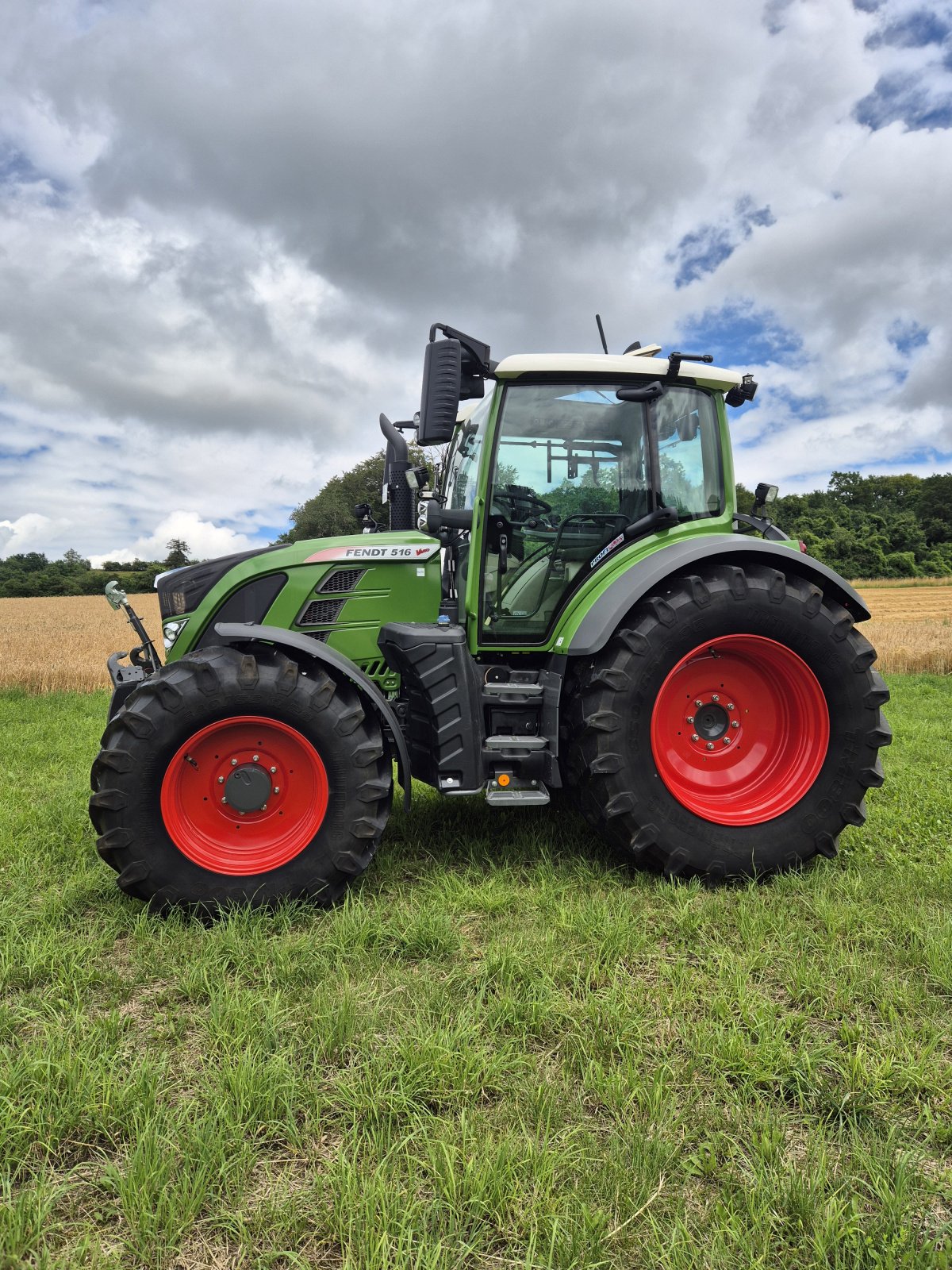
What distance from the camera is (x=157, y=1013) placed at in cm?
238

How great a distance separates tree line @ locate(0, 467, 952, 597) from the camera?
33328 millimetres

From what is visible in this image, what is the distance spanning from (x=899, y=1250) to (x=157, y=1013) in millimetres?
2077

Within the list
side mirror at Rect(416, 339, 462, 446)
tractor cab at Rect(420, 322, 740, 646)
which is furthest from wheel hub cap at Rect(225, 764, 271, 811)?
side mirror at Rect(416, 339, 462, 446)

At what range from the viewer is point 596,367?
3512 mm

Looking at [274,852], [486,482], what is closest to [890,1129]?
[274,852]

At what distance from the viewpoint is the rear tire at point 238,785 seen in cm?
294

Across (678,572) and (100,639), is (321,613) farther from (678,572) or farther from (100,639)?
(100,639)

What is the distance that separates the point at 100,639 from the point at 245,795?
520 inches

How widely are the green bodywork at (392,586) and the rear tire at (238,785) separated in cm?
54

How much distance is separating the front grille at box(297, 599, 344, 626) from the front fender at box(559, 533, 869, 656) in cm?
112

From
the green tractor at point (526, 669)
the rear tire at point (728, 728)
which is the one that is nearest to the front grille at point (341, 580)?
the green tractor at point (526, 669)

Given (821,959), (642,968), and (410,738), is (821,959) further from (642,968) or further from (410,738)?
(410,738)

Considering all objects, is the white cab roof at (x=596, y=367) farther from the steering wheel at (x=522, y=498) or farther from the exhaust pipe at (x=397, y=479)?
the exhaust pipe at (x=397, y=479)

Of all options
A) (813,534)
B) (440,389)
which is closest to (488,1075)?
(440,389)
